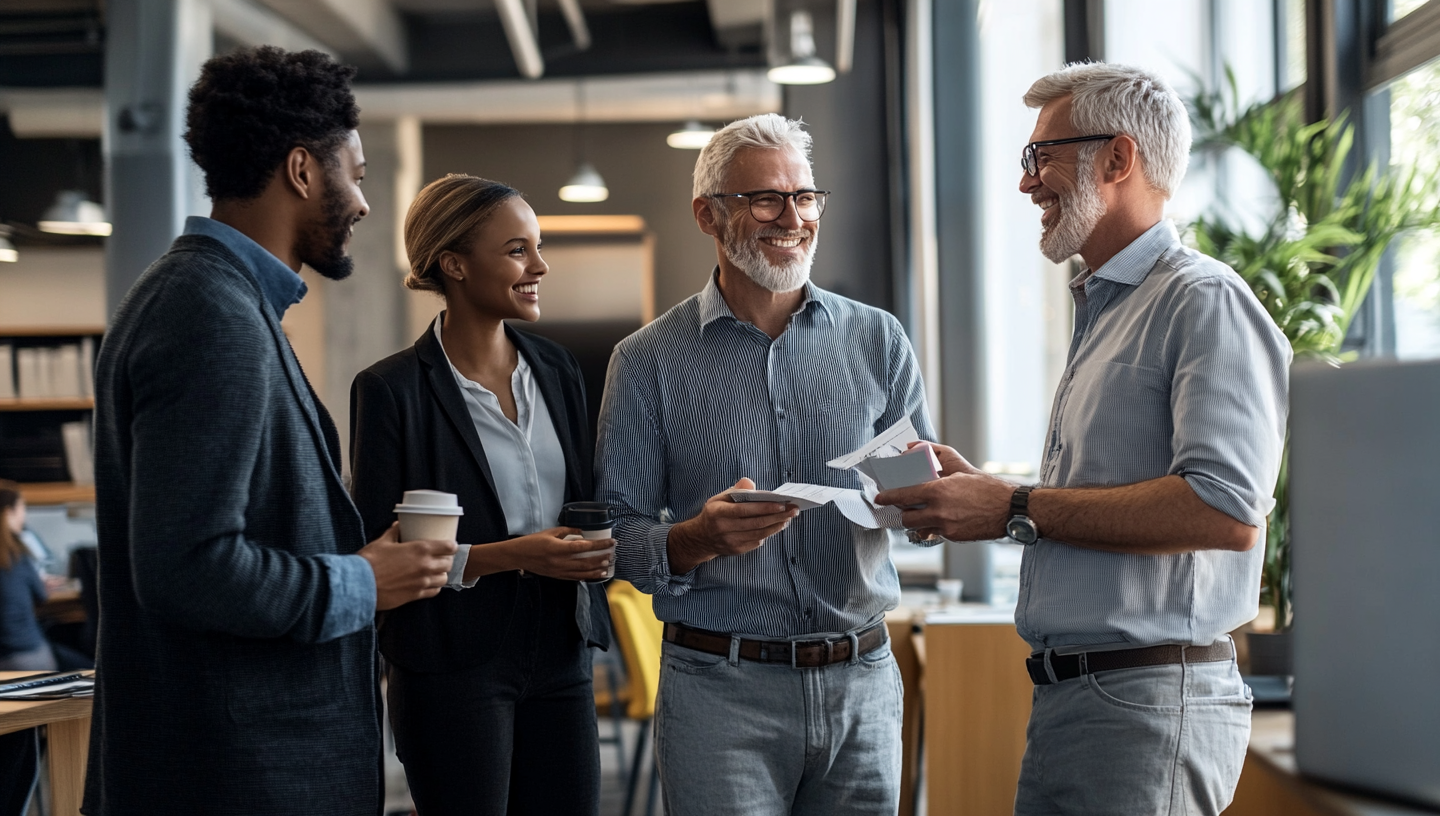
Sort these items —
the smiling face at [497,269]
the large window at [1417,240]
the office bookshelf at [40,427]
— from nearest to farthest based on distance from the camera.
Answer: the smiling face at [497,269] < the large window at [1417,240] < the office bookshelf at [40,427]

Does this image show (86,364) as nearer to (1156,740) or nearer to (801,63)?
(801,63)

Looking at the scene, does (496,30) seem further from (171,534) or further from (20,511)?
Answer: (171,534)

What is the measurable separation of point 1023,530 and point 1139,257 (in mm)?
489

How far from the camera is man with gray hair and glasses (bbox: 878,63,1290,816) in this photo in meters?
1.60

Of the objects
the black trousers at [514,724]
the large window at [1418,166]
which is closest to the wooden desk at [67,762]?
the black trousers at [514,724]

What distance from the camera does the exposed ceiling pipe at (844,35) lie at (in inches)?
255

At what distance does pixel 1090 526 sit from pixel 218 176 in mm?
1366

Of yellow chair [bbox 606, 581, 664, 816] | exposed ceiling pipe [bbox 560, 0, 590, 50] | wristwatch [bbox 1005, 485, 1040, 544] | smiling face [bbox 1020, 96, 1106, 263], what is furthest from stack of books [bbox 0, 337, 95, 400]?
wristwatch [bbox 1005, 485, 1040, 544]

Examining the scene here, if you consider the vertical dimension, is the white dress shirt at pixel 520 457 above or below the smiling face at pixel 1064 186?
below

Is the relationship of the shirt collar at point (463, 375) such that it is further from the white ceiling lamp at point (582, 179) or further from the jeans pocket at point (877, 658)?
the white ceiling lamp at point (582, 179)

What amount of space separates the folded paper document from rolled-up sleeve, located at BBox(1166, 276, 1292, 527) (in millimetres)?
390

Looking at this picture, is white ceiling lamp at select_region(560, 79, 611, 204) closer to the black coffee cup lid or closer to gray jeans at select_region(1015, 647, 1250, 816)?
the black coffee cup lid

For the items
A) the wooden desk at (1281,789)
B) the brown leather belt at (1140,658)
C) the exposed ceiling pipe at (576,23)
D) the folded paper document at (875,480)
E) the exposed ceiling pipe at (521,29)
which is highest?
the exposed ceiling pipe at (576,23)

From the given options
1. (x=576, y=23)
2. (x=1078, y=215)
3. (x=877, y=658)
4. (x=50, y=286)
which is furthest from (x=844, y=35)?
(x=50, y=286)
